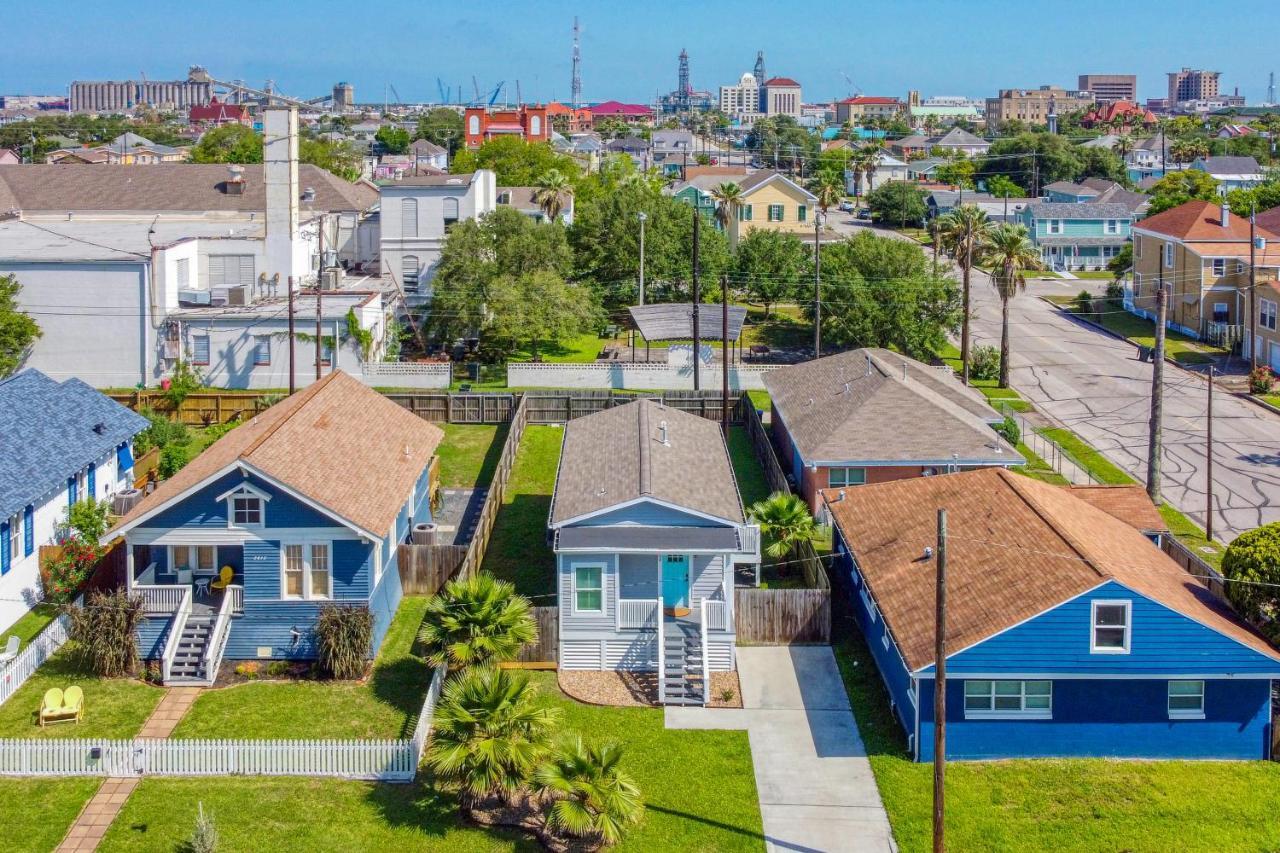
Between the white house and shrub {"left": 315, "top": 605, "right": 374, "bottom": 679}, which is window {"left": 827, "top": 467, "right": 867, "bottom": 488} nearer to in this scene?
shrub {"left": 315, "top": 605, "right": 374, "bottom": 679}

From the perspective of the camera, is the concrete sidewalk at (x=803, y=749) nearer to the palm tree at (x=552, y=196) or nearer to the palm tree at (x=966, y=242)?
the palm tree at (x=966, y=242)

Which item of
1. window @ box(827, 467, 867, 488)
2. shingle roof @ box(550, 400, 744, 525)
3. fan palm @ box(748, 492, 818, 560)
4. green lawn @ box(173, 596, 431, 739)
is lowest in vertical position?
green lawn @ box(173, 596, 431, 739)

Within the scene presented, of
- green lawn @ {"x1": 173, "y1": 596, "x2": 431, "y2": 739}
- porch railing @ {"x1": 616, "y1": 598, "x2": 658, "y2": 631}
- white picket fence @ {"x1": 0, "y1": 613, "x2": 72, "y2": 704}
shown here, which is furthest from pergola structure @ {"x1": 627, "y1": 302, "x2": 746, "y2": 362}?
white picket fence @ {"x1": 0, "y1": 613, "x2": 72, "y2": 704}

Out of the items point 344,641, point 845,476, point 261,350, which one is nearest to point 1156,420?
point 845,476

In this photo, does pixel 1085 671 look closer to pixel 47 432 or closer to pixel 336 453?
pixel 336 453

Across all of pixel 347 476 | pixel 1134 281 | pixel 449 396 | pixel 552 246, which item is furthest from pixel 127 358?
pixel 1134 281

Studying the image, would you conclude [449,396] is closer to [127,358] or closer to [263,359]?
[263,359]
